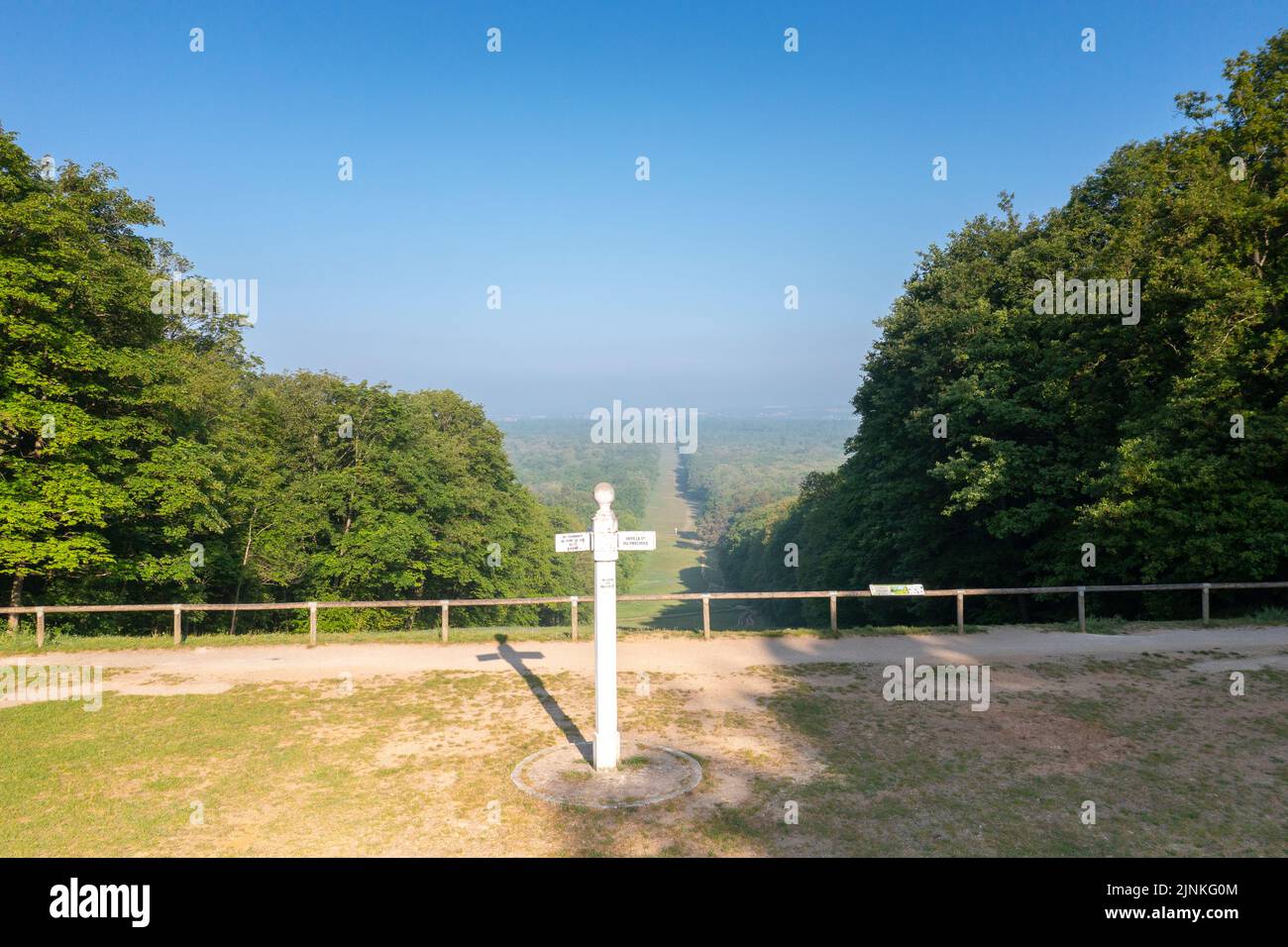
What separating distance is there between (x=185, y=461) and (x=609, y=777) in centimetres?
1901

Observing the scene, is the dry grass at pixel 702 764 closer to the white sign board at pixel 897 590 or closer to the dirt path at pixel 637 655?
the dirt path at pixel 637 655

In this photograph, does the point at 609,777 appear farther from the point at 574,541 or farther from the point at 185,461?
the point at 185,461

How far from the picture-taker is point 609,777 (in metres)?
8.27

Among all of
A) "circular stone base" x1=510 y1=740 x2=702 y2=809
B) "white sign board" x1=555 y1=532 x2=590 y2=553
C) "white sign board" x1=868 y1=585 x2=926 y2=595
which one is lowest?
"circular stone base" x1=510 y1=740 x2=702 y2=809

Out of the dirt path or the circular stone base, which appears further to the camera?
the dirt path

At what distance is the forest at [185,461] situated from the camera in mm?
18078

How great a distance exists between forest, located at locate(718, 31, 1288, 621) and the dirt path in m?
3.59

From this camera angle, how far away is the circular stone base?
7.67 metres

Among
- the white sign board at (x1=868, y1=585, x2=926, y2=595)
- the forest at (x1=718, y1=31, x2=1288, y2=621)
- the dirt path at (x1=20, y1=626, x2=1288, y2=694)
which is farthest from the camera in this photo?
the forest at (x1=718, y1=31, x2=1288, y2=621)

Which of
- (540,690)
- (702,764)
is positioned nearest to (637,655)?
(540,690)

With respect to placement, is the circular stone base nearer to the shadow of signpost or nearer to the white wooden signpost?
the shadow of signpost

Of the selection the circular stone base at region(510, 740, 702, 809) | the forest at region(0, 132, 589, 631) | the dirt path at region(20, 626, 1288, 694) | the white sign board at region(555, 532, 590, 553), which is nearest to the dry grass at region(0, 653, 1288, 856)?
the circular stone base at region(510, 740, 702, 809)

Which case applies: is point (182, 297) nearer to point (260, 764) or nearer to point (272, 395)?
point (272, 395)

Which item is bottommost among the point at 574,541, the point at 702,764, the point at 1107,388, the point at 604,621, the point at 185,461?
the point at 702,764
